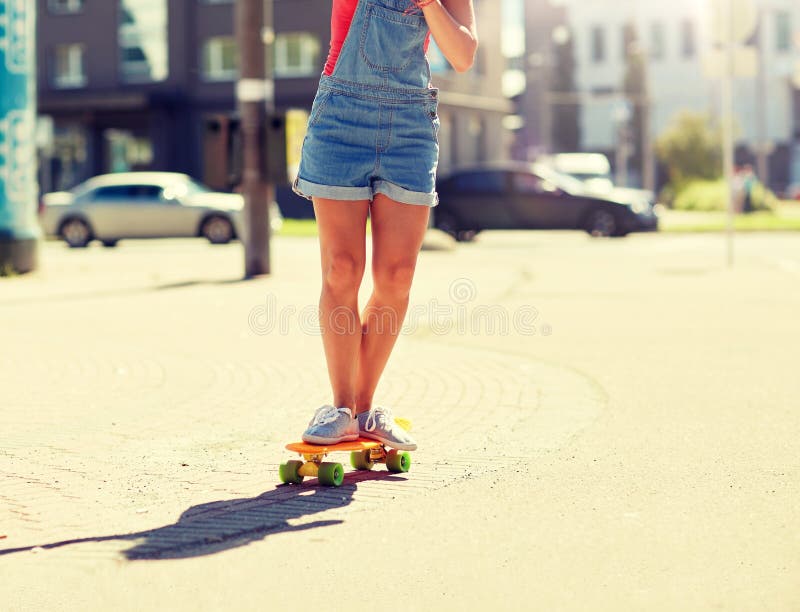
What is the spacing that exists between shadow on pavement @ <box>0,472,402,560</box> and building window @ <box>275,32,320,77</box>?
1639 inches

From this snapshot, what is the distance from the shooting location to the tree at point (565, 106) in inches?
3442

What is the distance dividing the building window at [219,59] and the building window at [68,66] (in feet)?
15.7

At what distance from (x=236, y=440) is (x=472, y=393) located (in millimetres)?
1578

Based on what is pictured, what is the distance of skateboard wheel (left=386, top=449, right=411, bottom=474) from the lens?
185 inches

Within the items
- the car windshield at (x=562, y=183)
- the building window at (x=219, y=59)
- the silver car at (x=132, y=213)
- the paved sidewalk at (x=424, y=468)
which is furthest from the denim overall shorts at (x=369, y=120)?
the building window at (x=219, y=59)

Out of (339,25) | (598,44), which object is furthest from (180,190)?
(598,44)

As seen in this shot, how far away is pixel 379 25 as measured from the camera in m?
4.69

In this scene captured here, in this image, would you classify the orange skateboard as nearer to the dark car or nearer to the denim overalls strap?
the denim overalls strap

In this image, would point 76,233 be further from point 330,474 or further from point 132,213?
point 330,474

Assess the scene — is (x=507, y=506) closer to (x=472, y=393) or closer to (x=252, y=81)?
(x=472, y=393)

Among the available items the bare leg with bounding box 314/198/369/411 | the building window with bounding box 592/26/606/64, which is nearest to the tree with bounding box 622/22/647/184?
the building window with bounding box 592/26/606/64

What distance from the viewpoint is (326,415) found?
462 cm

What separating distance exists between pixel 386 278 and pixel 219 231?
22.2 metres

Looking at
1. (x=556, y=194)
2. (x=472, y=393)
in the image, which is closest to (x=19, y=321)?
(x=472, y=393)
